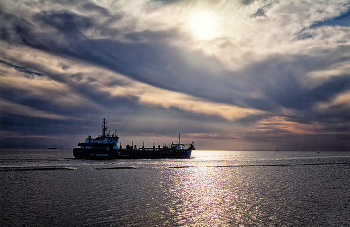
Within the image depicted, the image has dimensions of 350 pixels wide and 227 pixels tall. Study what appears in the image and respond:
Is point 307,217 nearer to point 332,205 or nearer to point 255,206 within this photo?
point 255,206

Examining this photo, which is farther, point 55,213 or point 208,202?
point 208,202

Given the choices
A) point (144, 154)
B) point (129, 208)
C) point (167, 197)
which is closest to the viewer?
point (129, 208)

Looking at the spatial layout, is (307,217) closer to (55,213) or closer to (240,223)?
(240,223)

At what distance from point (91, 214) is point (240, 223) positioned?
43.9 feet

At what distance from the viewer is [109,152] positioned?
11056 cm

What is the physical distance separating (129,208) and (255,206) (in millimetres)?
13362

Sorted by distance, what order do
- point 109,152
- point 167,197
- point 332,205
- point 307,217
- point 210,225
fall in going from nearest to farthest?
point 210,225, point 307,217, point 332,205, point 167,197, point 109,152

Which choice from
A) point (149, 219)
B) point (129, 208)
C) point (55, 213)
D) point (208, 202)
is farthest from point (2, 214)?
point (208, 202)

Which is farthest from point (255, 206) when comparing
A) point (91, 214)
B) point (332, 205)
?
point (91, 214)

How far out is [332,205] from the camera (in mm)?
29031

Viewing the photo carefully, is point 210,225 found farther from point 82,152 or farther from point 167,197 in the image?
point 82,152

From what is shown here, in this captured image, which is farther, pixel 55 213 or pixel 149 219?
pixel 55 213

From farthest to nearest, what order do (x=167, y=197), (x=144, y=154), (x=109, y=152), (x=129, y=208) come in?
(x=144, y=154), (x=109, y=152), (x=167, y=197), (x=129, y=208)

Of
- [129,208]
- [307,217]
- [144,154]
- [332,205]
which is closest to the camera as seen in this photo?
[307,217]
